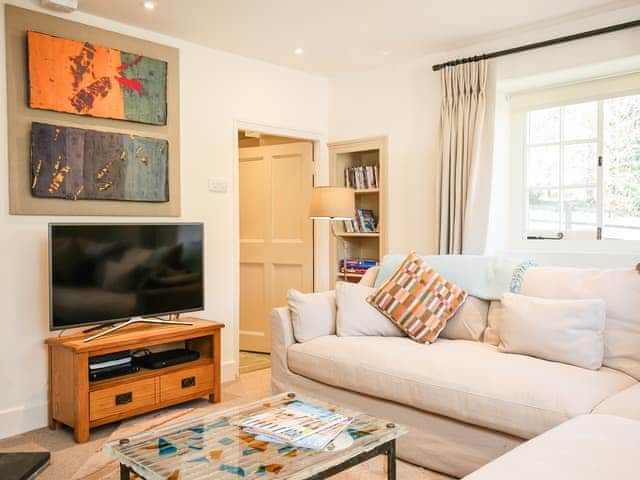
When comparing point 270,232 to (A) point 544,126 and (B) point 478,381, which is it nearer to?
(A) point 544,126

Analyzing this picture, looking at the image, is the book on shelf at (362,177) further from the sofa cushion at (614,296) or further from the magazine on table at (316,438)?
the magazine on table at (316,438)

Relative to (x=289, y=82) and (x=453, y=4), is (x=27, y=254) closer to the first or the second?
(x=289, y=82)

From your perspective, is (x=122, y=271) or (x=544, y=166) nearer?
(x=122, y=271)

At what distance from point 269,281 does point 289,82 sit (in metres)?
1.80

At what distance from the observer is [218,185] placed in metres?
4.15

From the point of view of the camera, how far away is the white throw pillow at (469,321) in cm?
305

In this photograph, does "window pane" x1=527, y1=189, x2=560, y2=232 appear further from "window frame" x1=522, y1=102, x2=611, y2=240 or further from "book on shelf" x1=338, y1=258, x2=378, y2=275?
"book on shelf" x1=338, y1=258, x2=378, y2=275

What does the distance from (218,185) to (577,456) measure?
3182 millimetres

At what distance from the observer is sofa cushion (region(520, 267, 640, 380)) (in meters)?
2.47

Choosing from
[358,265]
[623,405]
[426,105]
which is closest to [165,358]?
[358,265]

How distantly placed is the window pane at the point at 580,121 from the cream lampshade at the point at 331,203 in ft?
5.43

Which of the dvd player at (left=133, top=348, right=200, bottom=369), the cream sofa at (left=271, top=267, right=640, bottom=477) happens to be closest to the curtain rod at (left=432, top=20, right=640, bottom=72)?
the cream sofa at (left=271, top=267, right=640, bottom=477)

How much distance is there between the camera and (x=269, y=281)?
508cm

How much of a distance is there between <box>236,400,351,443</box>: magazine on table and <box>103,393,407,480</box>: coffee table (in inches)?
1.8
